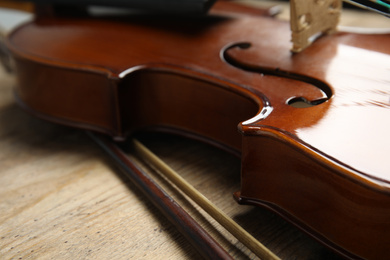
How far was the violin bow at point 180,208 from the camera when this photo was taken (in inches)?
29.1

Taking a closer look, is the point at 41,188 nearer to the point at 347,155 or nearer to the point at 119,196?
the point at 119,196

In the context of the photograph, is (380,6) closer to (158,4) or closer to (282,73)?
(282,73)

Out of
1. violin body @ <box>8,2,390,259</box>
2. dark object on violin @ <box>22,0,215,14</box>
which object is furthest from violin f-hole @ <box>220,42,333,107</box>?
dark object on violin @ <box>22,0,215,14</box>

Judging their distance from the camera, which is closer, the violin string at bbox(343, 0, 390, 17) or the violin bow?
the violin bow

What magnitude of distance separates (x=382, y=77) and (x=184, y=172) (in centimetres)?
58

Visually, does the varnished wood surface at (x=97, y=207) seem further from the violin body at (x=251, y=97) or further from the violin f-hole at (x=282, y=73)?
the violin f-hole at (x=282, y=73)

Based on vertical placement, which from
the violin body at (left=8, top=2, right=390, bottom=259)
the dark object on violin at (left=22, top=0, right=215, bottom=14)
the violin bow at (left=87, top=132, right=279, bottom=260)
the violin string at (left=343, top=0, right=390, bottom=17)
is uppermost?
the violin string at (left=343, top=0, right=390, bottom=17)

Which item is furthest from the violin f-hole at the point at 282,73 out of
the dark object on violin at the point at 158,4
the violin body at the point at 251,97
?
the dark object on violin at the point at 158,4

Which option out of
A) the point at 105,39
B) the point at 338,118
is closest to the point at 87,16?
the point at 105,39

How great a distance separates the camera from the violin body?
25.6 inches

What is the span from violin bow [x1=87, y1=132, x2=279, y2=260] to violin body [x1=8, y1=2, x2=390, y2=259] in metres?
0.07

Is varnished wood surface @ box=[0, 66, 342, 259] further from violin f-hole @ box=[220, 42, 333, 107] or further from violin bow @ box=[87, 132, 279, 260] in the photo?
violin f-hole @ box=[220, 42, 333, 107]

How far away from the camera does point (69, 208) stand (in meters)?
0.99

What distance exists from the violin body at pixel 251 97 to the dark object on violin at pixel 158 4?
0.06m
